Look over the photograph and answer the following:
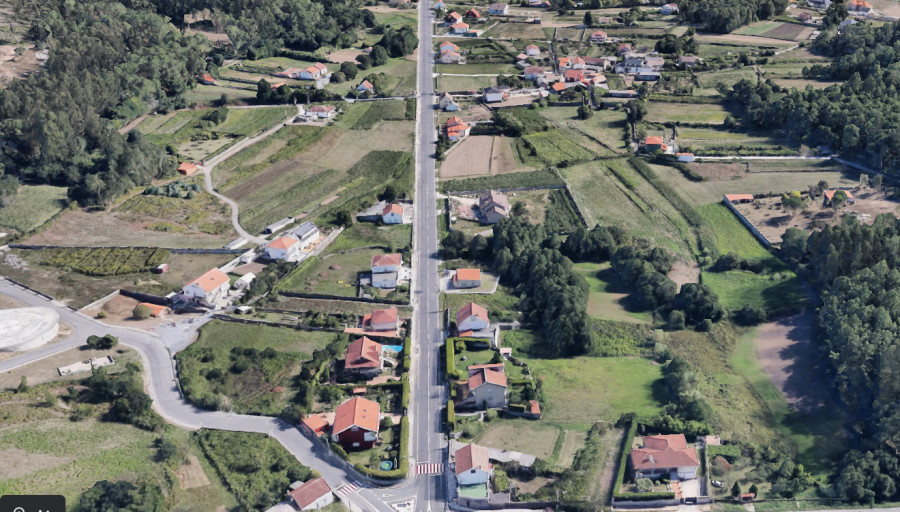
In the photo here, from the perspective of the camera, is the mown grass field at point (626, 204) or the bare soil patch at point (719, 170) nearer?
the mown grass field at point (626, 204)

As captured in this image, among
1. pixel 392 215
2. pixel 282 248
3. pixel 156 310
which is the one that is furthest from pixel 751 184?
pixel 156 310

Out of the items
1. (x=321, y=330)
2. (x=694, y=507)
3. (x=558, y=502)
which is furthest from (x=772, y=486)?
(x=321, y=330)

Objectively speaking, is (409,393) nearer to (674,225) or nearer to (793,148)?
(674,225)

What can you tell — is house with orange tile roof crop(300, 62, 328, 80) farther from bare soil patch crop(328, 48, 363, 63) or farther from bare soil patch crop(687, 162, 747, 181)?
bare soil patch crop(687, 162, 747, 181)

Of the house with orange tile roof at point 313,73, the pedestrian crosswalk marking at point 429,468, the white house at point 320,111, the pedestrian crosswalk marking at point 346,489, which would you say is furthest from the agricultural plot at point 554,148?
the pedestrian crosswalk marking at point 346,489

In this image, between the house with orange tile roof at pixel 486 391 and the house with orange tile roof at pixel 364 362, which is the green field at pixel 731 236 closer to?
the house with orange tile roof at pixel 486 391

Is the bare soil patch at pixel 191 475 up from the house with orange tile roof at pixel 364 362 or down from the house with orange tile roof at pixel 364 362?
down
